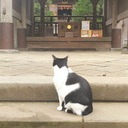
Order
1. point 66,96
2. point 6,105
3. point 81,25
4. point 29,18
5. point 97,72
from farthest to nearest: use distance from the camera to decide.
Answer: point 29,18 → point 81,25 → point 97,72 → point 6,105 → point 66,96

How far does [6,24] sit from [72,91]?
20.5 ft

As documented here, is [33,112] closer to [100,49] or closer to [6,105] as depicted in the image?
[6,105]

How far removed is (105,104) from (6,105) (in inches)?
39.4

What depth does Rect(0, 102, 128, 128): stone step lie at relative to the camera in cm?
247

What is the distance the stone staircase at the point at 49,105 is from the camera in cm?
248

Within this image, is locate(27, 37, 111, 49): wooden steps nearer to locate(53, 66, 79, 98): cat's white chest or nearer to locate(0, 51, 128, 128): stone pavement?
locate(0, 51, 128, 128): stone pavement

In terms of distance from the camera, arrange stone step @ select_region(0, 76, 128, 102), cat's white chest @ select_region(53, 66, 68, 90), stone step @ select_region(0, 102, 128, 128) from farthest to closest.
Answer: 1. stone step @ select_region(0, 76, 128, 102)
2. cat's white chest @ select_region(53, 66, 68, 90)
3. stone step @ select_region(0, 102, 128, 128)

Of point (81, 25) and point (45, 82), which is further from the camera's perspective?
point (81, 25)

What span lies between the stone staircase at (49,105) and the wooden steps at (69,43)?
7.54 m

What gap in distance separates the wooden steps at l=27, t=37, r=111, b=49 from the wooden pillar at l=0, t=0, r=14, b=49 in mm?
2225

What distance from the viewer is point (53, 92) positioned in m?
2.95

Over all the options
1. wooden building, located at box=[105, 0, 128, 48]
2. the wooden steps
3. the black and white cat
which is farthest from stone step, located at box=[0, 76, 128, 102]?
the wooden steps

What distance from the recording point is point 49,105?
289 cm

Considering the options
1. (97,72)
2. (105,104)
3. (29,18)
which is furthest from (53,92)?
(29,18)
